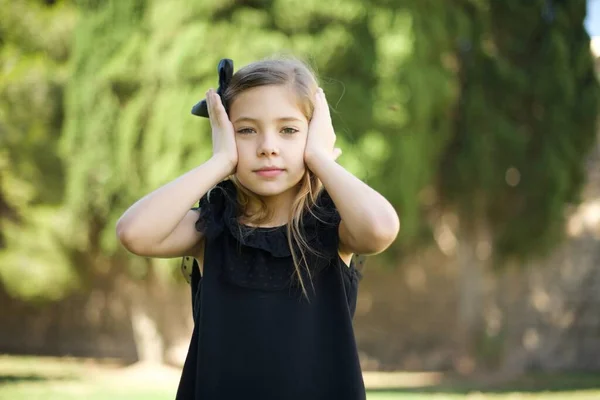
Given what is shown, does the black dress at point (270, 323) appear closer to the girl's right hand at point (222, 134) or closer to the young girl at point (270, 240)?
the young girl at point (270, 240)

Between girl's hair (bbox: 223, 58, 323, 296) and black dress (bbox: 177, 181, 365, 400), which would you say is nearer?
black dress (bbox: 177, 181, 365, 400)

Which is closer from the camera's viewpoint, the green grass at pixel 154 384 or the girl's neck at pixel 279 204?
the girl's neck at pixel 279 204

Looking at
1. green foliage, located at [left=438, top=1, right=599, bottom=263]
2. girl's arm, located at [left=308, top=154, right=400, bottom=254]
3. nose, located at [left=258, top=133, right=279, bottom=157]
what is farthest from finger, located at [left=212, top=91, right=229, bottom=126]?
green foliage, located at [left=438, top=1, right=599, bottom=263]

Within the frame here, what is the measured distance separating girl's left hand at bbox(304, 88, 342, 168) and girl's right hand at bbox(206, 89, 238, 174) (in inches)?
6.5

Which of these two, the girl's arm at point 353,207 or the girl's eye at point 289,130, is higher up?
the girl's eye at point 289,130

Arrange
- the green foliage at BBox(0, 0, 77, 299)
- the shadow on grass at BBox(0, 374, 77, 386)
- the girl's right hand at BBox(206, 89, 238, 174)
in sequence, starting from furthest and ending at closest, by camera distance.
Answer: the green foliage at BBox(0, 0, 77, 299)
the shadow on grass at BBox(0, 374, 77, 386)
the girl's right hand at BBox(206, 89, 238, 174)

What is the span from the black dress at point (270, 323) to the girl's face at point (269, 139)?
0.11m

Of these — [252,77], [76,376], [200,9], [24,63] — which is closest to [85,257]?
[76,376]

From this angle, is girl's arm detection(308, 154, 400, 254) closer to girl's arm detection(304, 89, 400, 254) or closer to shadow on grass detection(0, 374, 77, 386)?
girl's arm detection(304, 89, 400, 254)

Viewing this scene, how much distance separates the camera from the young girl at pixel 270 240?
74.7 inches

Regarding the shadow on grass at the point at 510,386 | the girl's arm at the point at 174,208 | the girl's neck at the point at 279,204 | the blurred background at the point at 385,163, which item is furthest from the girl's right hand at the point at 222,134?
the shadow on grass at the point at 510,386

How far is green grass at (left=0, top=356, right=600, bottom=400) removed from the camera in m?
8.96

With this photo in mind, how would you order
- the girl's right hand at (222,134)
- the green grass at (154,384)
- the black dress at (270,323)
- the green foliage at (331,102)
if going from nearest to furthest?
the black dress at (270,323) < the girl's right hand at (222,134) < the green grass at (154,384) < the green foliage at (331,102)

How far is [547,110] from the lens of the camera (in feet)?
36.2
